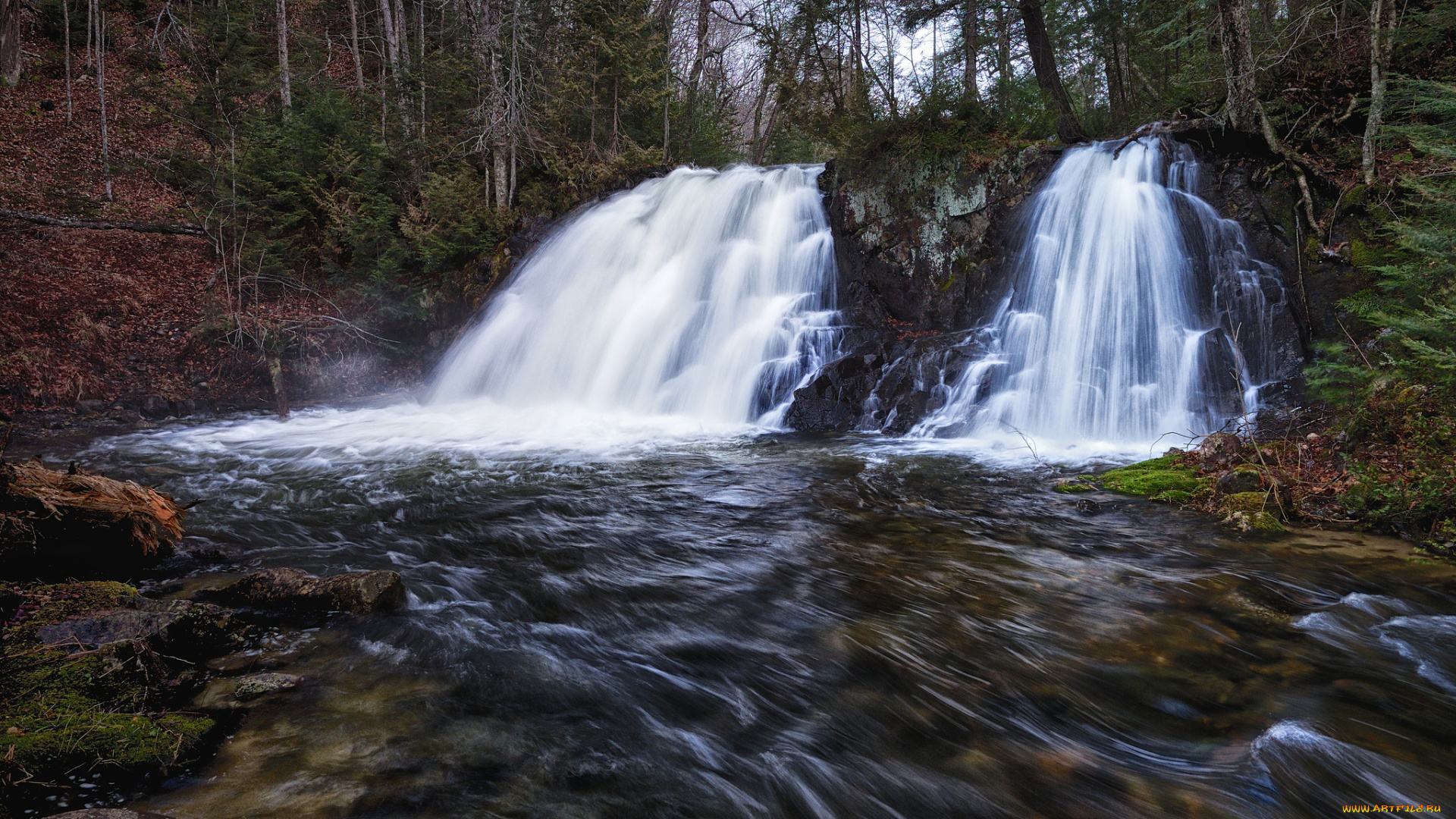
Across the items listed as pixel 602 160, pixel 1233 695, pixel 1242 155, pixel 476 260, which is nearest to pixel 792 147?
pixel 602 160

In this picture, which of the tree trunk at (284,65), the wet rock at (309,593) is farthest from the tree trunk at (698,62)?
the wet rock at (309,593)

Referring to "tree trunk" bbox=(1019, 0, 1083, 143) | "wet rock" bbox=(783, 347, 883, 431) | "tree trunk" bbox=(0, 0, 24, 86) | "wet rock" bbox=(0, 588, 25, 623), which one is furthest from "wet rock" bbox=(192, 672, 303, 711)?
"tree trunk" bbox=(0, 0, 24, 86)

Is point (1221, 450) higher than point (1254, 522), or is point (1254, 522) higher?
point (1221, 450)

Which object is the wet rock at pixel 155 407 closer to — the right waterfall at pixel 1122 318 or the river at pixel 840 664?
the river at pixel 840 664

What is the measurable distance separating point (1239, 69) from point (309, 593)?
432 inches

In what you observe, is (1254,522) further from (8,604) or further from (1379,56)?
(8,604)

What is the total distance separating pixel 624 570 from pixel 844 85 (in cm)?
1292

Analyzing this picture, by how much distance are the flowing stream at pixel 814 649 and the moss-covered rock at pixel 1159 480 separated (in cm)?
23

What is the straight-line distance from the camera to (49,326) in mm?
10211

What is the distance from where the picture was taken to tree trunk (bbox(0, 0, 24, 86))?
622 inches

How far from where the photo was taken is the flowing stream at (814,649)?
7.73 ft

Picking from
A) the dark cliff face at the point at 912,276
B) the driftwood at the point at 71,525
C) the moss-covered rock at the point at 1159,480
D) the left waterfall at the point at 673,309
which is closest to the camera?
the driftwood at the point at 71,525

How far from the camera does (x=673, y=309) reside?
1205 cm

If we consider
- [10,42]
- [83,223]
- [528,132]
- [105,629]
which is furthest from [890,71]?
[10,42]
